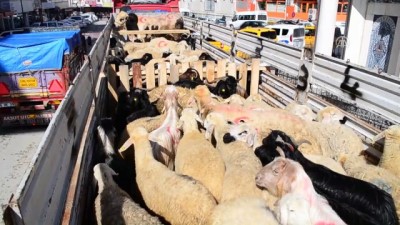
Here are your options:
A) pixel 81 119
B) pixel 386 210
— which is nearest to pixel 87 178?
pixel 81 119

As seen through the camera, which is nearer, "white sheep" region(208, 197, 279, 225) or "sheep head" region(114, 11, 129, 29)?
"white sheep" region(208, 197, 279, 225)

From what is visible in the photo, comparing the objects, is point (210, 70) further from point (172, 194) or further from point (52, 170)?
point (52, 170)

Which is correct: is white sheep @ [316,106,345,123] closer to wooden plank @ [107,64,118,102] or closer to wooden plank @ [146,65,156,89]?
wooden plank @ [146,65,156,89]

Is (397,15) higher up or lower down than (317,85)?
higher up

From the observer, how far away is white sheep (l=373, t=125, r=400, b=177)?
3.80 meters

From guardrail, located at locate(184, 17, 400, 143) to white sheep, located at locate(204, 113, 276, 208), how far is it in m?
1.58

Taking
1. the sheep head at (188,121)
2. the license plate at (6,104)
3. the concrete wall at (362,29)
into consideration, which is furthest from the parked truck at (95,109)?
the license plate at (6,104)

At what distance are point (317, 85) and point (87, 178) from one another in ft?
12.3

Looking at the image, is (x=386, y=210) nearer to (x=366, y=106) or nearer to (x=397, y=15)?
(x=366, y=106)

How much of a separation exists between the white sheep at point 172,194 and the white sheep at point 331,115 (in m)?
2.48

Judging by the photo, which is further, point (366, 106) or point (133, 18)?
point (133, 18)

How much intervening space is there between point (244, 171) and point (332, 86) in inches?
93.9

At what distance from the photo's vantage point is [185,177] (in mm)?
Answer: 3340

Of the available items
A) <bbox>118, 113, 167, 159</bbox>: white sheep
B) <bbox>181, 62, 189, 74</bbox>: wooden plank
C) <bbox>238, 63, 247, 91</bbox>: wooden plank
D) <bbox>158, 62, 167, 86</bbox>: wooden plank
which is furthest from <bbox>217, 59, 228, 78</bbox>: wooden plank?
<bbox>118, 113, 167, 159</bbox>: white sheep
